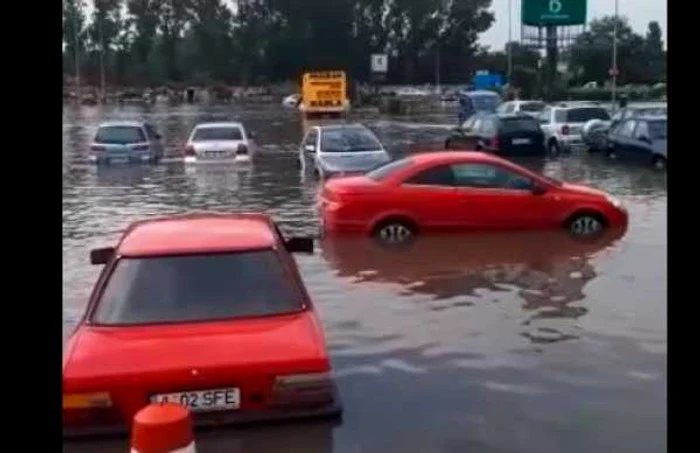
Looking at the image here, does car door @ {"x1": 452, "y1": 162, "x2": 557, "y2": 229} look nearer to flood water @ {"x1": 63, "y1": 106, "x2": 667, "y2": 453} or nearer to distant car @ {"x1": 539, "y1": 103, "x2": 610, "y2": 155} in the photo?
flood water @ {"x1": 63, "y1": 106, "x2": 667, "y2": 453}

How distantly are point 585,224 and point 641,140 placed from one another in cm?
1260

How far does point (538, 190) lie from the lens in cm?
1491

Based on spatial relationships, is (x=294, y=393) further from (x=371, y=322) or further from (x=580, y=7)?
(x=580, y=7)

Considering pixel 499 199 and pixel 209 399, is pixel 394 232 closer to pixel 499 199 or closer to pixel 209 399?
pixel 499 199

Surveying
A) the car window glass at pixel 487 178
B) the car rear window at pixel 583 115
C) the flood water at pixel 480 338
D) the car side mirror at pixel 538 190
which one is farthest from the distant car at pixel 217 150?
the car side mirror at pixel 538 190

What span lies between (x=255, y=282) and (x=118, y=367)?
1161mm

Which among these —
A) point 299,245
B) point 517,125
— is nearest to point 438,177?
point 299,245

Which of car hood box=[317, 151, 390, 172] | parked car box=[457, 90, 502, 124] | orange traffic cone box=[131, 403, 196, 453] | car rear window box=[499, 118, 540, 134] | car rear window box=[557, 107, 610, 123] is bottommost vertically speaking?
orange traffic cone box=[131, 403, 196, 453]

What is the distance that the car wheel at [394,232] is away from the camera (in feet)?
48.7

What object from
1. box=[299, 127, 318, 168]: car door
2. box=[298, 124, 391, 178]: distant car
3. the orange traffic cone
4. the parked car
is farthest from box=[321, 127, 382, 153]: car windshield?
the parked car

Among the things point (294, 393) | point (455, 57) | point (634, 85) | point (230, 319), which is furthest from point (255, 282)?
point (455, 57)

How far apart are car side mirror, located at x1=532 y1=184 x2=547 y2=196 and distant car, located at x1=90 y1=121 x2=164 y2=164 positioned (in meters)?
16.4

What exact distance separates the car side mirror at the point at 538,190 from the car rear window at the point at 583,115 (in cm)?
1914

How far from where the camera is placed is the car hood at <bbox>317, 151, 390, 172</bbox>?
21.4 meters
